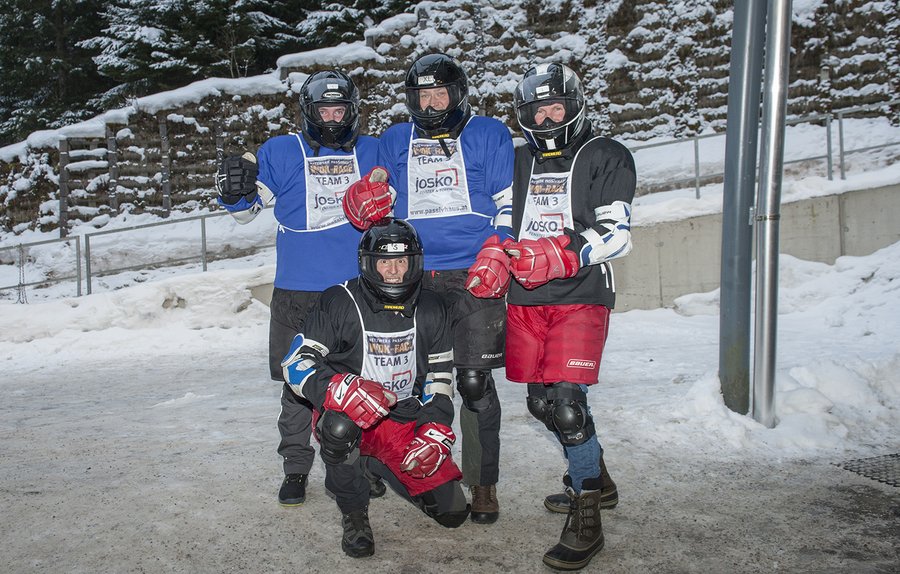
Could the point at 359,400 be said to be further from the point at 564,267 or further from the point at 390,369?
the point at 564,267

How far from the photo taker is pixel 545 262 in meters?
3.42

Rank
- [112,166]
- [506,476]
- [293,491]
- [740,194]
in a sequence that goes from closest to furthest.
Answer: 1. [293,491]
2. [506,476]
3. [740,194]
4. [112,166]

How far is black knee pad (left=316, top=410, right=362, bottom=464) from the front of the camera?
11.1ft

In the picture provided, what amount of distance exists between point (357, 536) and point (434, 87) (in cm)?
224

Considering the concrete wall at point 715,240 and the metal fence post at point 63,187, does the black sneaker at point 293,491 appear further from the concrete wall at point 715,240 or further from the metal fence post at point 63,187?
the metal fence post at point 63,187

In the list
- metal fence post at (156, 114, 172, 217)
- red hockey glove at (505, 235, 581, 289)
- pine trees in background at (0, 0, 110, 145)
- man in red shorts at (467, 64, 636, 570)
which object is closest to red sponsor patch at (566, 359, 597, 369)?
man in red shorts at (467, 64, 636, 570)

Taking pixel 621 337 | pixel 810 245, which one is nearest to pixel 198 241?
pixel 621 337

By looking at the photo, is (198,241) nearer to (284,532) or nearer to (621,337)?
(621,337)

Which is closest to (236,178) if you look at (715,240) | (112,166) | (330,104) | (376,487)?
(330,104)

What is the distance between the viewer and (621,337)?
9.31 m

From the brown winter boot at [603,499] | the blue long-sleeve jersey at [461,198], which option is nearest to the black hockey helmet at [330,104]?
the blue long-sleeve jersey at [461,198]

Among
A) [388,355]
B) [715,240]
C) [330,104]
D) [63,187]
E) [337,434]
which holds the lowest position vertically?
[337,434]

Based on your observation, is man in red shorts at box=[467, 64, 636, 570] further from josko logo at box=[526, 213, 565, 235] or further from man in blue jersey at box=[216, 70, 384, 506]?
man in blue jersey at box=[216, 70, 384, 506]

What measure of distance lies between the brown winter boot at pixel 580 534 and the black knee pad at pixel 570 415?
199mm
